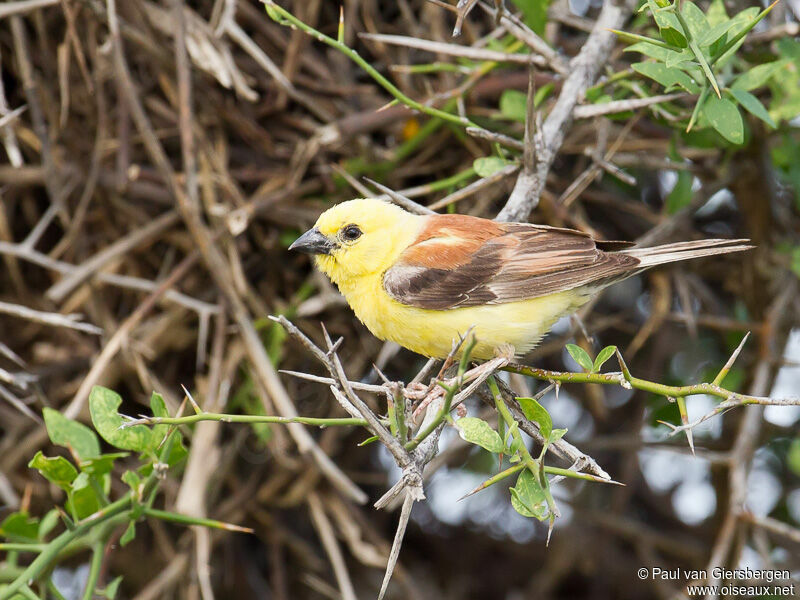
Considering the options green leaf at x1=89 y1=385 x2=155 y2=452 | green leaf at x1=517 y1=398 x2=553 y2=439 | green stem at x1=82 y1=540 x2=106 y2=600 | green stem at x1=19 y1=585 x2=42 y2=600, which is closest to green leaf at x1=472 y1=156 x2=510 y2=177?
green leaf at x1=517 y1=398 x2=553 y2=439

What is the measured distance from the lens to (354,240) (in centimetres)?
261

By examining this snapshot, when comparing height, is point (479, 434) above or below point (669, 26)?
below

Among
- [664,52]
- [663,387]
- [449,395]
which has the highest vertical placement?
[664,52]

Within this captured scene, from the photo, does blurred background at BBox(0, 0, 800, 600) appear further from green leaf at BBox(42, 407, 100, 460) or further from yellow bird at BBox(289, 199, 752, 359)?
green leaf at BBox(42, 407, 100, 460)

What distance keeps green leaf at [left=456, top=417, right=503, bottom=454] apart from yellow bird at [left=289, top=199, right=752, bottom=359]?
0.73 metres

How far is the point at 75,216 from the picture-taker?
114 inches

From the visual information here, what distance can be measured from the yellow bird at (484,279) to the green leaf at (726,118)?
1.34 ft

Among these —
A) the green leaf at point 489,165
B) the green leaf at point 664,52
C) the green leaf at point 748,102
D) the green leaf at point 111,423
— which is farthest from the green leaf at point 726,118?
the green leaf at point 111,423

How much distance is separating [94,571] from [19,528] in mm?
270

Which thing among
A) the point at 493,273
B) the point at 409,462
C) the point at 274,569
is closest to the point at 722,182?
the point at 493,273

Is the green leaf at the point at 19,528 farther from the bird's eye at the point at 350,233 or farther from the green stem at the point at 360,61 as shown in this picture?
the green stem at the point at 360,61

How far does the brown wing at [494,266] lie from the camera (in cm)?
234

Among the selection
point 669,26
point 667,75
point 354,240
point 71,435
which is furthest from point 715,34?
point 71,435

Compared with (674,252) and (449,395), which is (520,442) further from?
(674,252)
